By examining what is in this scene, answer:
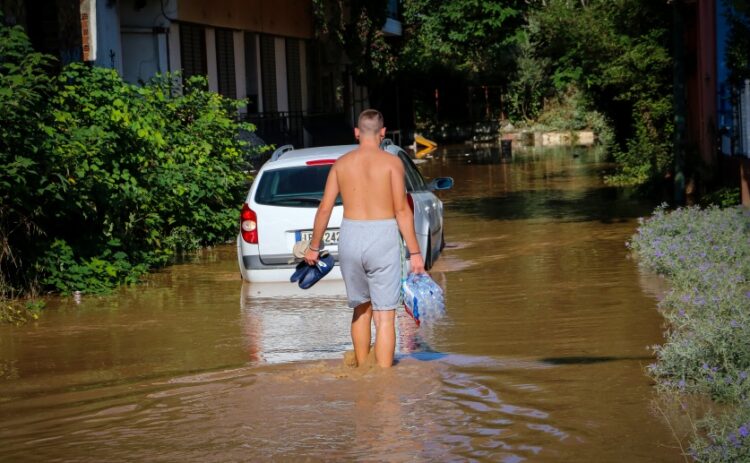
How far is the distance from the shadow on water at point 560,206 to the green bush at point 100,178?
5.02m

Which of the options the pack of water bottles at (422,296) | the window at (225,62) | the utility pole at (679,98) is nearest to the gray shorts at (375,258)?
the pack of water bottles at (422,296)

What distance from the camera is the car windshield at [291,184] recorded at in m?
12.8

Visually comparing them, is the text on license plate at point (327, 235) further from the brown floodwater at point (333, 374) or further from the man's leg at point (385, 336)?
the man's leg at point (385, 336)

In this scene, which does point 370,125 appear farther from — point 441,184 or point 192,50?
point 192,50

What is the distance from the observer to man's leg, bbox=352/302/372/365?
8.50 meters

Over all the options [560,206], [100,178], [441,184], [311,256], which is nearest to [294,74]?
[560,206]

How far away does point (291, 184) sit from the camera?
42.4 ft

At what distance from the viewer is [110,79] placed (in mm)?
15219

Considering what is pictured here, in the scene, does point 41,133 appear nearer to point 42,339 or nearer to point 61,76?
point 61,76

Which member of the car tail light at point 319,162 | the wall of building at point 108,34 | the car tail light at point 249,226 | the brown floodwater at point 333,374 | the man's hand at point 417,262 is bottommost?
the brown floodwater at point 333,374

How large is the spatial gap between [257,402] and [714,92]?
13.8 meters

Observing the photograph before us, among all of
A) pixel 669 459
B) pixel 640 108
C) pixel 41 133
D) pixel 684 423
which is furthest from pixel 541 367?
pixel 640 108

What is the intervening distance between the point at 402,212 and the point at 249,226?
4702mm

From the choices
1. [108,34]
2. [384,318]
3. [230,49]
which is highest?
[230,49]
